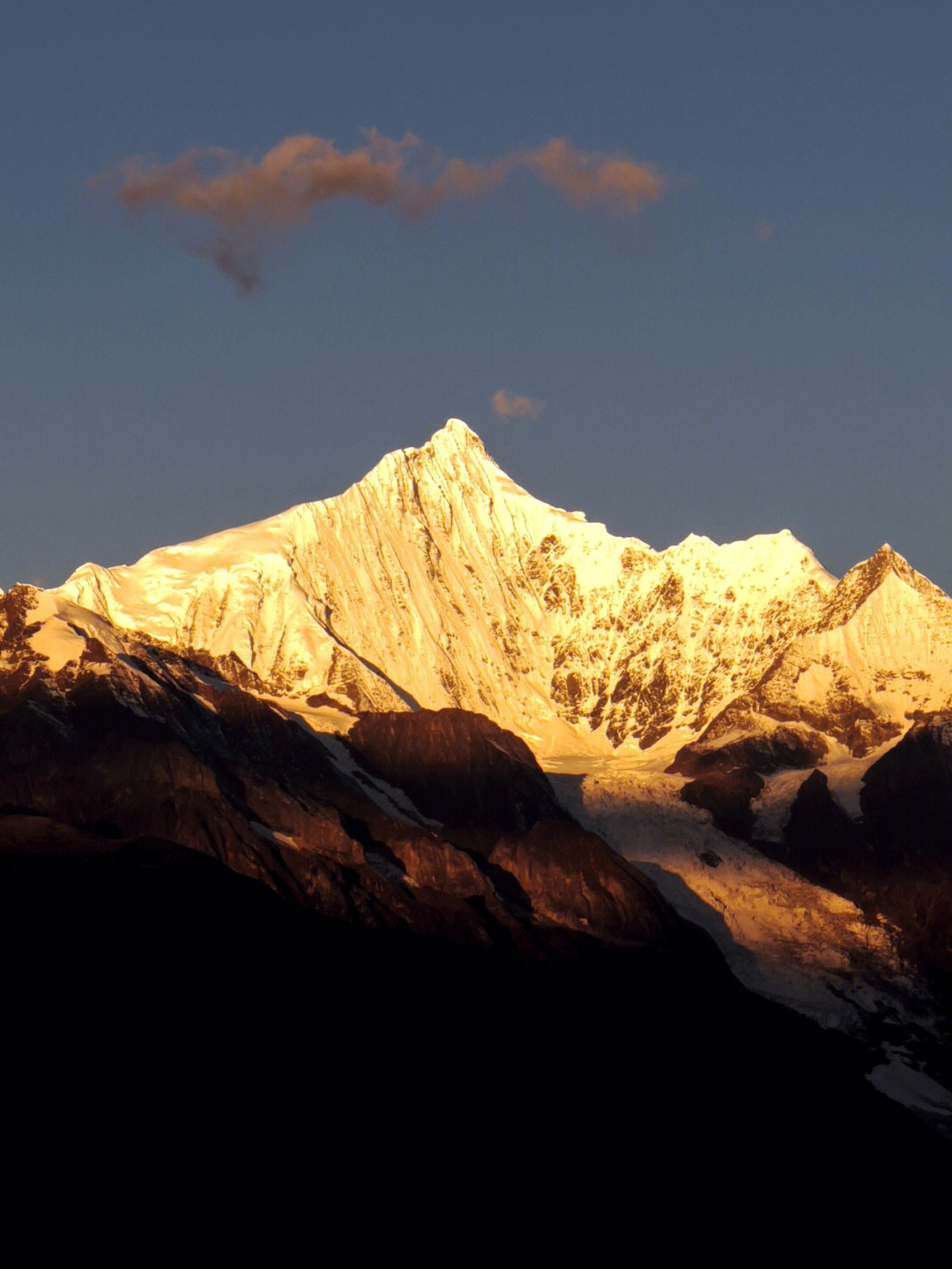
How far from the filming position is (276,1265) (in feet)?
654

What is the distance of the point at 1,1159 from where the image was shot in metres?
197

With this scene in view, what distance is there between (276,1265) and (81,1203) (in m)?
11.0

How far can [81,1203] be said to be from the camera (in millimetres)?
196250

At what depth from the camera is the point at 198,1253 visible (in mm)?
196750

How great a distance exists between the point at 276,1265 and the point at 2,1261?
1674cm

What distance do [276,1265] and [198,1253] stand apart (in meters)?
4.80

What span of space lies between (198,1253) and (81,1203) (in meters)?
6.58

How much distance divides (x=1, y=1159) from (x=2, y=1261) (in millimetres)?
9201

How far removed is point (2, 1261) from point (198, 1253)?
1201 cm

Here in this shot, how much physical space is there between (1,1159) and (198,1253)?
37.4 ft

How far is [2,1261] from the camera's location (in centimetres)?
18912
